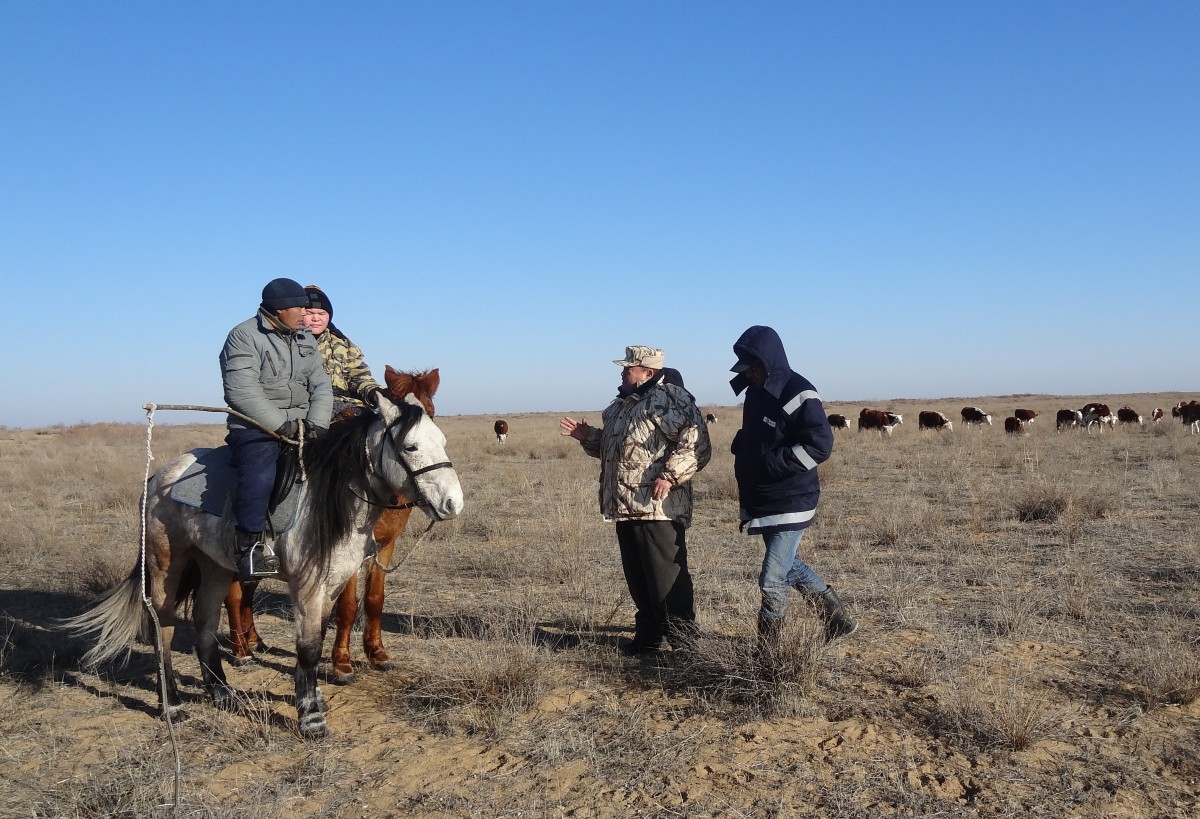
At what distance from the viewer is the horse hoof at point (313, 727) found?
4133 millimetres

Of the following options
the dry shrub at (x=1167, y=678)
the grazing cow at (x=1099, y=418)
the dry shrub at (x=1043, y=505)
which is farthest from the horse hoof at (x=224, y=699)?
the grazing cow at (x=1099, y=418)

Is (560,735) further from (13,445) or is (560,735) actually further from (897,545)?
(13,445)

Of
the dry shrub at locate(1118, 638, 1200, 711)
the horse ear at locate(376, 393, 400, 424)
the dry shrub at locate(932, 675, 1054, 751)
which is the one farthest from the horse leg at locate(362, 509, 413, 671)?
the dry shrub at locate(1118, 638, 1200, 711)

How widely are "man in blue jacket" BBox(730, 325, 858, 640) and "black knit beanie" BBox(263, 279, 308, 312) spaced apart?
2489 millimetres

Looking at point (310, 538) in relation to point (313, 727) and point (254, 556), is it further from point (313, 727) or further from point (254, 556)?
point (313, 727)

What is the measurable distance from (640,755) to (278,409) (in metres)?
2.63

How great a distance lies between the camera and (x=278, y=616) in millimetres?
6836

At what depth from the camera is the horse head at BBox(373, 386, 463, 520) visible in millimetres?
3730

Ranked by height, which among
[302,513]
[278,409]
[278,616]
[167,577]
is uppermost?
[278,409]

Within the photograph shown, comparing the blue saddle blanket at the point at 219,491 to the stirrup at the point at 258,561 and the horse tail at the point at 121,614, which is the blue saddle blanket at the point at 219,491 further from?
the horse tail at the point at 121,614

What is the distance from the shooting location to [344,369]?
5367 millimetres

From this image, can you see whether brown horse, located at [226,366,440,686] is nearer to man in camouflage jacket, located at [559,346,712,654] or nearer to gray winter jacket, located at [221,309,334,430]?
gray winter jacket, located at [221,309,334,430]

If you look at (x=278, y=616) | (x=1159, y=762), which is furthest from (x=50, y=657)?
(x=1159, y=762)

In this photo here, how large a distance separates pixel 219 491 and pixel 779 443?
317 centimetres
